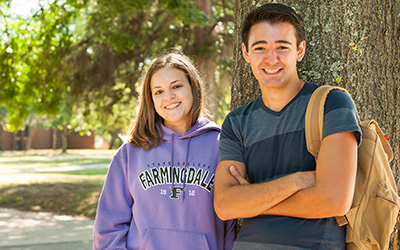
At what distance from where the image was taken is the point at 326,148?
1972 millimetres

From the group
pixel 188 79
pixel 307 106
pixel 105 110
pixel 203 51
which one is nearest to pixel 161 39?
pixel 203 51

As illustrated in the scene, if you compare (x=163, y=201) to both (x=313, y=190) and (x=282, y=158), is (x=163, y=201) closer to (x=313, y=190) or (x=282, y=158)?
(x=282, y=158)

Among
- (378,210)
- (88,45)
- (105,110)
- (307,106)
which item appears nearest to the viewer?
(378,210)

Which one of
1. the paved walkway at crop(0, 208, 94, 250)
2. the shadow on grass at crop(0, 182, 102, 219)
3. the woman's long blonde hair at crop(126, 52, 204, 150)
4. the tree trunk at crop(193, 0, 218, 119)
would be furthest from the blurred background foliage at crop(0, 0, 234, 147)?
the woman's long blonde hair at crop(126, 52, 204, 150)

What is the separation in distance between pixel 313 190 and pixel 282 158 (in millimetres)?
233

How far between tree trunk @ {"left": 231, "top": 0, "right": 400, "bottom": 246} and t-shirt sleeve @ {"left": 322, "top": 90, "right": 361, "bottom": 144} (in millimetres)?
609

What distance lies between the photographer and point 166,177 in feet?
8.78

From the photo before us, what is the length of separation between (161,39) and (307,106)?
984 centimetres

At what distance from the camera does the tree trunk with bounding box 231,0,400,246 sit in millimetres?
2668

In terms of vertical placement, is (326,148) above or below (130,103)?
below

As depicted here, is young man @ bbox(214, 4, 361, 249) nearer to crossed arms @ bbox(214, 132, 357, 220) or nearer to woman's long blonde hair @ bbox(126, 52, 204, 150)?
crossed arms @ bbox(214, 132, 357, 220)

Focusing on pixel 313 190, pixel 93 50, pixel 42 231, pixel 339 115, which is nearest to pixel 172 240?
pixel 313 190

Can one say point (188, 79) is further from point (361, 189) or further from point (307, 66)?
point (361, 189)

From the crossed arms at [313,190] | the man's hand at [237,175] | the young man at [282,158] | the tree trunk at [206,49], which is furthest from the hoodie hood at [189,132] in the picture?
the tree trunk at [206,49]
